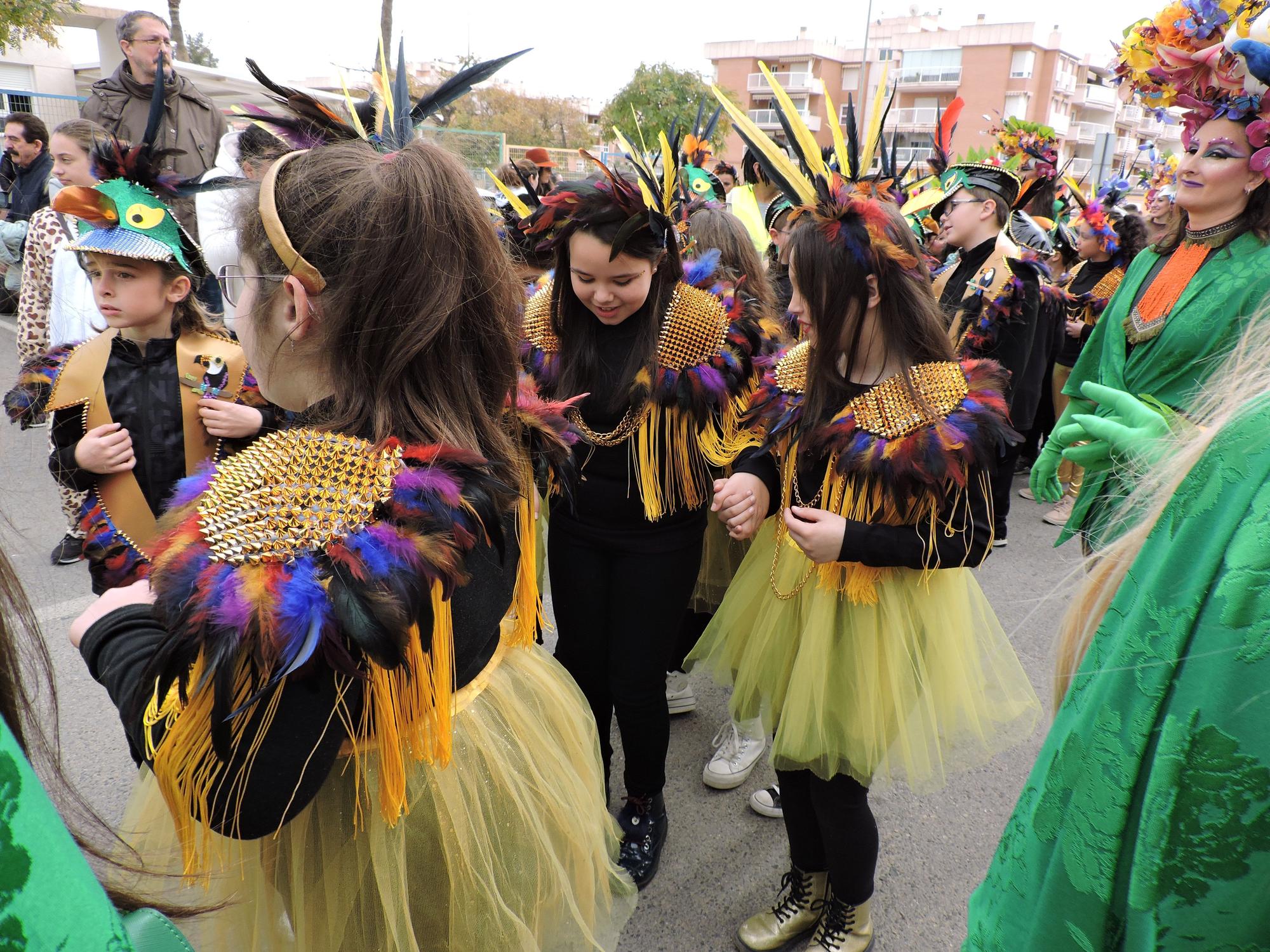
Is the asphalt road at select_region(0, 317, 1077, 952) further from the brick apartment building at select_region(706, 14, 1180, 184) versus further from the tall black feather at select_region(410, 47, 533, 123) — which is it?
the brick apartment building at select_region(706, 14, 1180, 184)

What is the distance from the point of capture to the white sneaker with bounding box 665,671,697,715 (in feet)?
10.6

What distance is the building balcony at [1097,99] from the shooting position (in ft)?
183

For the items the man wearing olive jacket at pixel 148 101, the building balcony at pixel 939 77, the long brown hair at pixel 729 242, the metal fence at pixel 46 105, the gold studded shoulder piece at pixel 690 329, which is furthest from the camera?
the building balcony at pixel 939 77

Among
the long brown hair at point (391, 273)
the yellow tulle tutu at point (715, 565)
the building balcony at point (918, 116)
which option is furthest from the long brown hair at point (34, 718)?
the building balcony at point (918, 116)

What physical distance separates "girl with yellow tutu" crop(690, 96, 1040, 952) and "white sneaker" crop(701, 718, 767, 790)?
2.07 feet

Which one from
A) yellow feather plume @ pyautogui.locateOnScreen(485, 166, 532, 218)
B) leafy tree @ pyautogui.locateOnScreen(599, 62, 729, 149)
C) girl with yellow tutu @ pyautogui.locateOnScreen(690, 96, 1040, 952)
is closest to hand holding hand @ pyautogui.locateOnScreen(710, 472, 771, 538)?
girl with yellow tutu @ pyautogui.locateOnScreen(690, 96, 1040, 952)

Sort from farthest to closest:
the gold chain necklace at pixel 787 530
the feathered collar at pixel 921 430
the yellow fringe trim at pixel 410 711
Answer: the gold chain necklace at pixel 787 530 → the feathered collar at pixel 921 430 → the yellow fringe trim at pixel 410 711

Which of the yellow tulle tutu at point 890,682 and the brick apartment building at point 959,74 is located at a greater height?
the brick apartment building at point 959,74

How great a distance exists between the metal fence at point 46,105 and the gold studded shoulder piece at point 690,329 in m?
14.2

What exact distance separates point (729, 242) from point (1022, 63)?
58.3m

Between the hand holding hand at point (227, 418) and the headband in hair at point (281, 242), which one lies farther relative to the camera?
the hand holding hand at point (227, 418)

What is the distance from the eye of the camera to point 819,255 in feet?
6.42

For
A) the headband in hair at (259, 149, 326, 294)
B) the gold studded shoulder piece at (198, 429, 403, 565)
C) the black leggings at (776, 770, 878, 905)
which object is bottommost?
the black leggings at (776, 770, 878, 905)

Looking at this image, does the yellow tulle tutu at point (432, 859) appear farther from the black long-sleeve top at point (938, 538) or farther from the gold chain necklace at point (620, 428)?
the gold chain necklace at point (620, 428)
